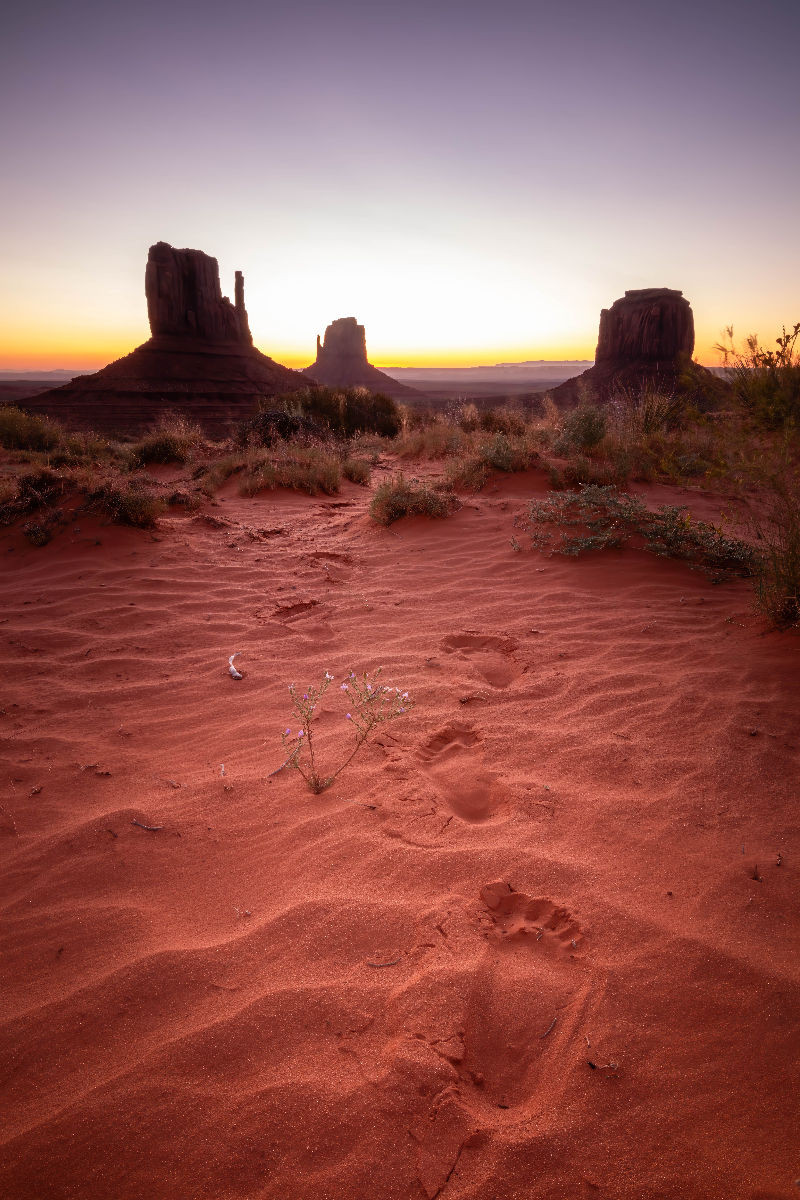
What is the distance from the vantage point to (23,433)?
1344 cm

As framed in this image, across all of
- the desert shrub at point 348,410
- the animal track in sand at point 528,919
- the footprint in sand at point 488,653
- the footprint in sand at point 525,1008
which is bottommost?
the footprint in sand at point 525,1008

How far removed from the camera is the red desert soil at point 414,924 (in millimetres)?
1216

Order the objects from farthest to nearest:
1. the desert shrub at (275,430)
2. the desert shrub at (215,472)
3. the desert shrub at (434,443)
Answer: the desert shrub at (275,430), the desert shrub at (434,443), the desert shrub at (215,472)

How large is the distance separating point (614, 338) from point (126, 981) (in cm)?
4556

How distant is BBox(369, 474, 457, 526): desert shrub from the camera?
6234mm

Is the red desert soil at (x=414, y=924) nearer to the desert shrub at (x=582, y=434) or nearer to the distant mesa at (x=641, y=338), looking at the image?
the desert shrub at (x=582, y=434)

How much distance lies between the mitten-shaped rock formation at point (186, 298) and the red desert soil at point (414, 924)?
47.8m

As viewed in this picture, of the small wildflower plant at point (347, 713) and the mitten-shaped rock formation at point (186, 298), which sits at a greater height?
the mitten-shaped rock formation at point (186, 298)

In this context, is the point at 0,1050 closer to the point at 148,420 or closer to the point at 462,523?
the point at 462,523

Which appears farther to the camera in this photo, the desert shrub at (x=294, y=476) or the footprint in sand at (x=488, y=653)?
the desert shrub at (x=294, y=476)

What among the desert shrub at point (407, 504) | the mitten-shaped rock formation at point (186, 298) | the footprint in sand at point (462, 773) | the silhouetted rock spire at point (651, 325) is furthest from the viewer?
the mitten-shaped rock formation at point (186, 298)

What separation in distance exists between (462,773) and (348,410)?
1512cm

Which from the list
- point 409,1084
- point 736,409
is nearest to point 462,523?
point 736,409

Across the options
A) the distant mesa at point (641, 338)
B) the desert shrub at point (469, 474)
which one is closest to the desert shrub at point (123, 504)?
the desert shrub at point (469, 474)
